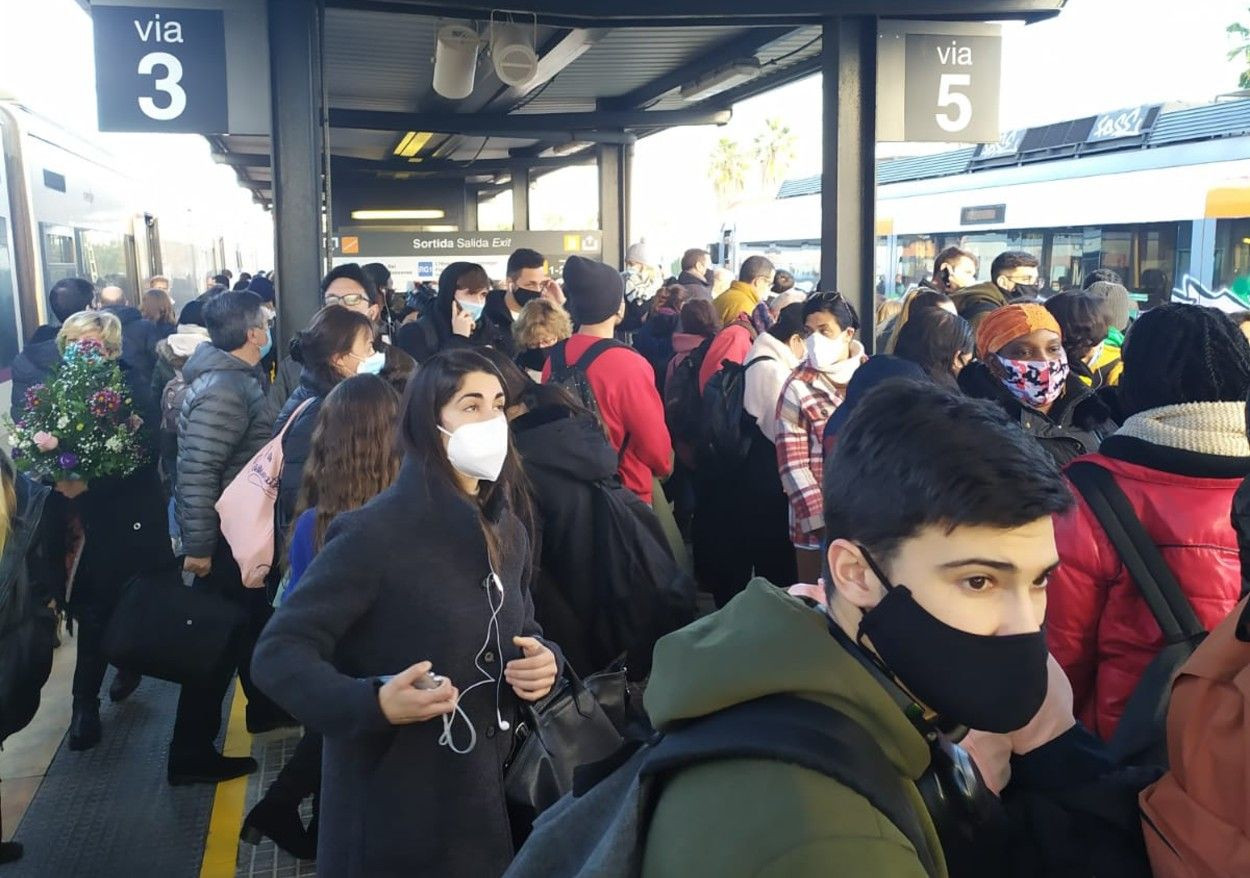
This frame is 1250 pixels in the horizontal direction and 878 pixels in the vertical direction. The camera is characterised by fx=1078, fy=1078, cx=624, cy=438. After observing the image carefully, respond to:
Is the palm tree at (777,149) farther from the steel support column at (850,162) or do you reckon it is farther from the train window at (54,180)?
the steel support column at (850,162)

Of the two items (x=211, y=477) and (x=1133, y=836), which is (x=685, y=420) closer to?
(x=211, y=477)

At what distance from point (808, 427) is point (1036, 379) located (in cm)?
108

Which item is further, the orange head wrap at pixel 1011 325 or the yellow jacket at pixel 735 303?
the yellow jacket at pixel 735 303

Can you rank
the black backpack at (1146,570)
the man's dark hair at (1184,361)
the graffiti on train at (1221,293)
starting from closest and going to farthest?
the black backpack at (1146,570) → the man's dark hair at (1184,361) → the graffiti on train at (1221,293)

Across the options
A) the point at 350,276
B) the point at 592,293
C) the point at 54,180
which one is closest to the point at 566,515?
the point at 592,293

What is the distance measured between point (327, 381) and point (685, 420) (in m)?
2.67

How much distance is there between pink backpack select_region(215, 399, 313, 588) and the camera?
3.83 meters

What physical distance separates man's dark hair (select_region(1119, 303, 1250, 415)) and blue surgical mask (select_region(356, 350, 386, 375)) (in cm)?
263

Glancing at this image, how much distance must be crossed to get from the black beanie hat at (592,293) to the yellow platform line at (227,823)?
8.02 feet

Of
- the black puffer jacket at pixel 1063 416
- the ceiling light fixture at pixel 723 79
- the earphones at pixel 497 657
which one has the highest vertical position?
the ceiling light fixture at pixel 723 79

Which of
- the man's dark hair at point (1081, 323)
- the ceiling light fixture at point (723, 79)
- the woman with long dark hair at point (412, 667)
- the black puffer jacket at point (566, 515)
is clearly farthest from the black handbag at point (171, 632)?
the ceiling light fixture at point (723, 79)

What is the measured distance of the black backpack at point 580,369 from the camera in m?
4.41

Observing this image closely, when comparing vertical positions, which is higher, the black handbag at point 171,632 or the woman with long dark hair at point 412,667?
the woman with long dark hair at point 412,667

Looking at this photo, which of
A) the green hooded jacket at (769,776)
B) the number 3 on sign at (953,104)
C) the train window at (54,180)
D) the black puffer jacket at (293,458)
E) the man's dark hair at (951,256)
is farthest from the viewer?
the train window at (54,180)
